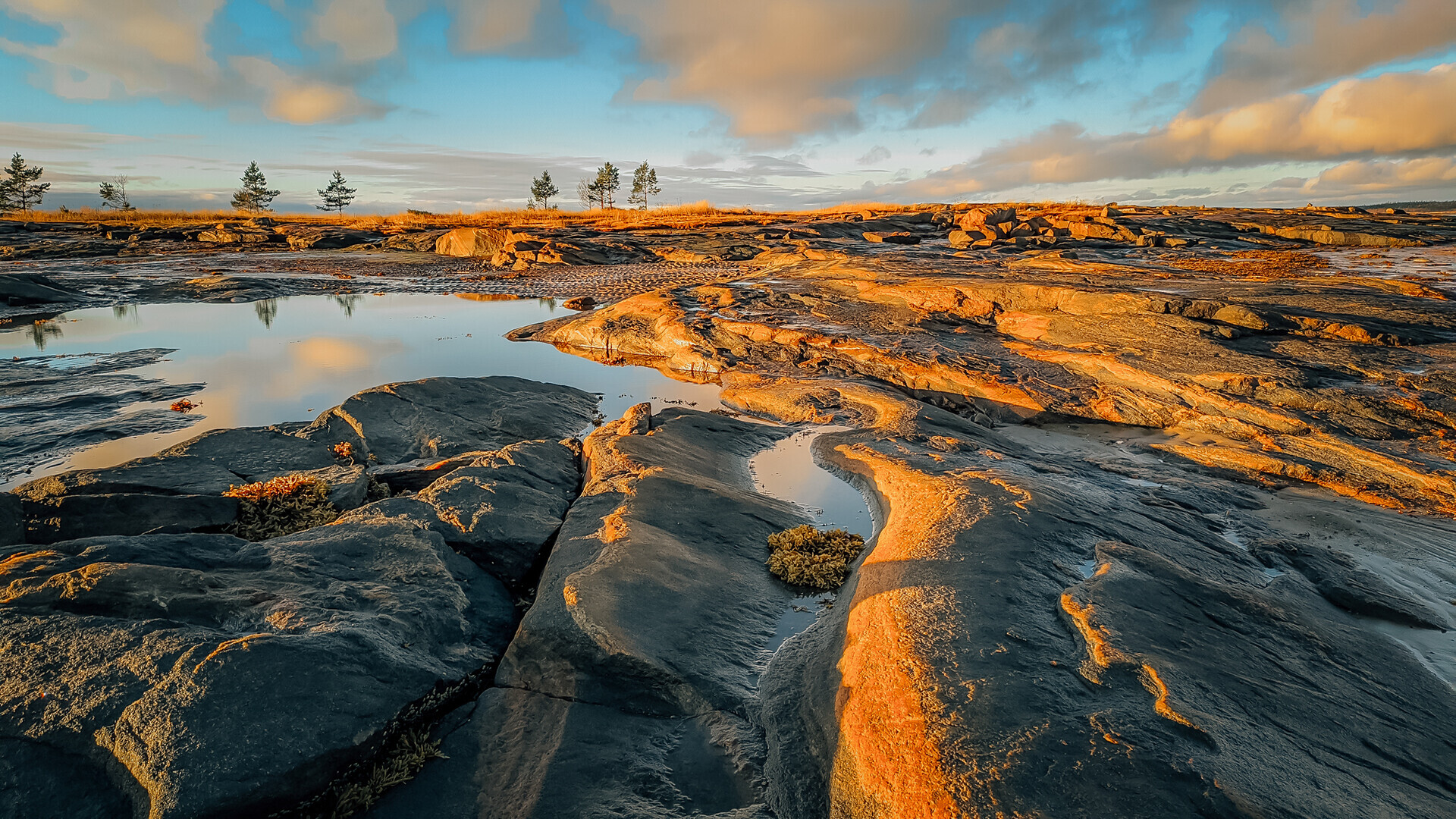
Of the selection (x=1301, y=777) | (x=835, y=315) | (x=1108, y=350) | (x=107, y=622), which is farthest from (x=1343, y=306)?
(x=107, y=622)

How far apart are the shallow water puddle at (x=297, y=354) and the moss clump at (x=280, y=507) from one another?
7.28m

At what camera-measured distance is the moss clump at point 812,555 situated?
10.1 meters

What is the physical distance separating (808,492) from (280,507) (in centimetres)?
972

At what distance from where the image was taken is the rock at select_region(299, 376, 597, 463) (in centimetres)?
1498

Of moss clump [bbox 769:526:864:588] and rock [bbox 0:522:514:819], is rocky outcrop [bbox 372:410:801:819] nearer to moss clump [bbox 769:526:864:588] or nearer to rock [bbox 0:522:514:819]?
moss clump [bbox 769:526:864:588]

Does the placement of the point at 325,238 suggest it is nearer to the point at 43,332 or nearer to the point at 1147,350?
the point at 43,332

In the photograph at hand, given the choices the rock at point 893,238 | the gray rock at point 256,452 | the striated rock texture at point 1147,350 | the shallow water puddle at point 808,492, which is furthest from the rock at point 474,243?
the shallow water puddle at point 808,492

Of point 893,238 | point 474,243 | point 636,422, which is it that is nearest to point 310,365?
point 636,422

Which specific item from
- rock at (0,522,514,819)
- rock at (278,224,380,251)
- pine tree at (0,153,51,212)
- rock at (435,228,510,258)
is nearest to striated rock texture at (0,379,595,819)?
rock at (0,522,514,819)

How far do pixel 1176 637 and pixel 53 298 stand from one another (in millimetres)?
54805

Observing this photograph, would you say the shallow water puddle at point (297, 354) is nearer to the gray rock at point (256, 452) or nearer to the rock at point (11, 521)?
the gray rock at point (256, 452)

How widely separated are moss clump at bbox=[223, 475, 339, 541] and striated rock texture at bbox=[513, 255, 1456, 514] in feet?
46.4

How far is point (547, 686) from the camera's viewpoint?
732cm

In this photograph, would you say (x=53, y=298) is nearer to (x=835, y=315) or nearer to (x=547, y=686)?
(x=835, y=315)
